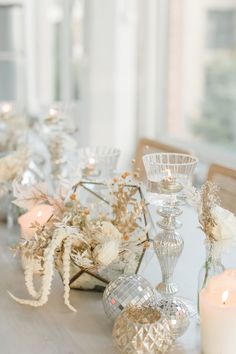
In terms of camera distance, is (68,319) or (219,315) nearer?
(219,315)

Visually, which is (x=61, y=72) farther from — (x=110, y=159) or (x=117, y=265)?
(x=117, y=265)

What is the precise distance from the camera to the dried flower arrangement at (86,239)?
130 centimetres

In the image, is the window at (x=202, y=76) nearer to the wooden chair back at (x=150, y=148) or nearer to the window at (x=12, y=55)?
the wooden chair back at (x=150, y=148)

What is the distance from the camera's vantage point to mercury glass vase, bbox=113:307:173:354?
3.67ft

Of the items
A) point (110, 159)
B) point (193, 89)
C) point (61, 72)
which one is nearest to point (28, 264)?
point (110, 159)

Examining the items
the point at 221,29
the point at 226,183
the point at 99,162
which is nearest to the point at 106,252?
the point at 99,162

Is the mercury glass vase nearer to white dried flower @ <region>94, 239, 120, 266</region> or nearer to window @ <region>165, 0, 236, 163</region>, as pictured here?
white dried flower @ <region>94, 239, 120, 266</region>

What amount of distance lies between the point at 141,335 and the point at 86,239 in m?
0.28

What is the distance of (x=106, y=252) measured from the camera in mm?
1311

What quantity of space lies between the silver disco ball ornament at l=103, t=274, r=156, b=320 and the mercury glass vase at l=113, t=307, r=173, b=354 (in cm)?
9

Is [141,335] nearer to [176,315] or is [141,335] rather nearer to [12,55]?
[176,315]

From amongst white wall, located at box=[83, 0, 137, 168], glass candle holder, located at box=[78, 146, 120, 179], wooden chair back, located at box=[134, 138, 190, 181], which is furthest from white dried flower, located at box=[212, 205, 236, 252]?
white wall, located at box=[83, 0, 137, 168]

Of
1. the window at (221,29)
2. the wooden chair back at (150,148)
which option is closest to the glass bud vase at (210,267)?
the wooden chair back at (150,148)

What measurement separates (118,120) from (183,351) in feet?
8.43
